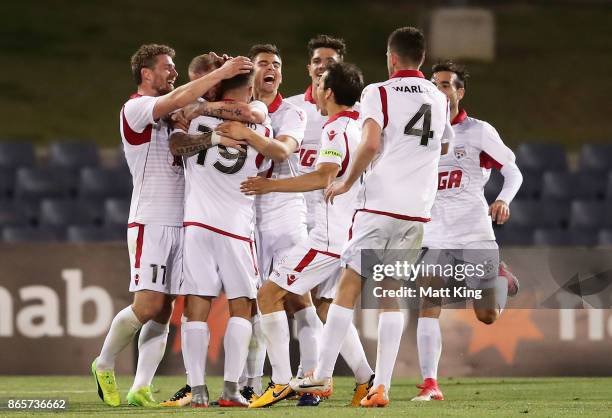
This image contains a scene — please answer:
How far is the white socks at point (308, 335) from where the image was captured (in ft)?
25.6

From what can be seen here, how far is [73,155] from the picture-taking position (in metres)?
14.6

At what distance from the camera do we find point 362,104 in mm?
6977

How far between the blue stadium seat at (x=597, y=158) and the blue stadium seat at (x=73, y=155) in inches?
215

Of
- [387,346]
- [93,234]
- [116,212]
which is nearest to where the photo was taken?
[387,346]

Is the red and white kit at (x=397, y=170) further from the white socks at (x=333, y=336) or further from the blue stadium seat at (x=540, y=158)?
the blue stadium seat at (x=540, y=158)

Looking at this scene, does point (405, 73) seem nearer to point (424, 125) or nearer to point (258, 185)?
point (424, 125)

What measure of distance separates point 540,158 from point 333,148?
7.81m

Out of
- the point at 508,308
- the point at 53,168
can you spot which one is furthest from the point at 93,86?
the point at 508,308

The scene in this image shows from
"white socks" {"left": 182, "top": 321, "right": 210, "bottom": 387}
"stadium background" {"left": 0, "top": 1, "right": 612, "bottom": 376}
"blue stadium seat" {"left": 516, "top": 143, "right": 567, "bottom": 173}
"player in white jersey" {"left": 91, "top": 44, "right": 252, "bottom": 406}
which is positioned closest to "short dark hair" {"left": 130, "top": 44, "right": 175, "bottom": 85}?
"player in white jersey" {"left": 91, "top": 44, "right": 252, "bottom": 406}

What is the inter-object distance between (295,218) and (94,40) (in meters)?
15.4

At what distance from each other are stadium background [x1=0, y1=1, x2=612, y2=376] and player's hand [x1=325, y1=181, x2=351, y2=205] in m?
3.19

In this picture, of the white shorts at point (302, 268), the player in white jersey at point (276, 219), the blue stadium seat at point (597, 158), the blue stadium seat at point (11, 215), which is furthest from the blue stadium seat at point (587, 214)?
the white shorts at point (302, 268)

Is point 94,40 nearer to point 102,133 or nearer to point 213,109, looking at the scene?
point 102,133

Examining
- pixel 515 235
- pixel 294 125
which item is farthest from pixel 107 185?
pixel 294 125
